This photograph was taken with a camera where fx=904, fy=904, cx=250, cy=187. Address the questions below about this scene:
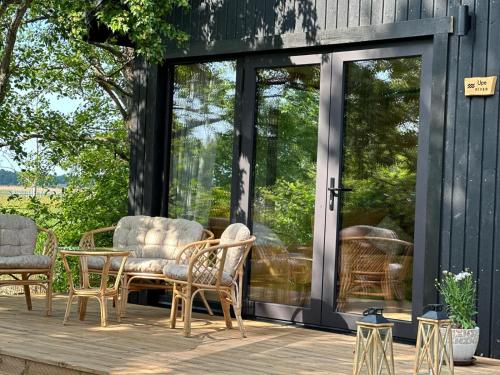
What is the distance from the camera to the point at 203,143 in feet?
25.4

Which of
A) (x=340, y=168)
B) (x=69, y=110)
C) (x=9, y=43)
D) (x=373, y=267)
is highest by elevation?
(x=9, y=43)

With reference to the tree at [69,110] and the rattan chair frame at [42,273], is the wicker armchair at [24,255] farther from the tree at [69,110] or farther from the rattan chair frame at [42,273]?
the tree at [69,110]

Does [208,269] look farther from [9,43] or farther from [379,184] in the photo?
[9,43]

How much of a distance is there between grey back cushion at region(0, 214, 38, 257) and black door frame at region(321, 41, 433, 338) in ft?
8.12

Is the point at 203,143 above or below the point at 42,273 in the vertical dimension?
above

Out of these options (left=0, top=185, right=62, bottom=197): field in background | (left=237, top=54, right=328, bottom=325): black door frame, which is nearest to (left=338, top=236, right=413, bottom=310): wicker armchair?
(left=237, top=54, right=328, bottom=325): black door frame

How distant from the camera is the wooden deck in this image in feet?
16.4

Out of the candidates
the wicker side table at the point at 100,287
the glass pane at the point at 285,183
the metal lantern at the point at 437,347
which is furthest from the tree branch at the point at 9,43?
the metal lantern at the point at 437,347

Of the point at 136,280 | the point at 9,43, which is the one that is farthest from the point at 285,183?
the point at 9,43

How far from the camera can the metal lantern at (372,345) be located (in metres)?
3.98

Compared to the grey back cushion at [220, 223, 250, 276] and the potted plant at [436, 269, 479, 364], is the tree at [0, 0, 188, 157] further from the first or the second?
the potted plant at [436, 269, 479, 364]

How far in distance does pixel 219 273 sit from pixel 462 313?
1.64 meters

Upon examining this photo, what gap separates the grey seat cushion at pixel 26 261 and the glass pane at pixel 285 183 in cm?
164

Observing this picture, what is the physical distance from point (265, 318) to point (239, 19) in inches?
96.1
